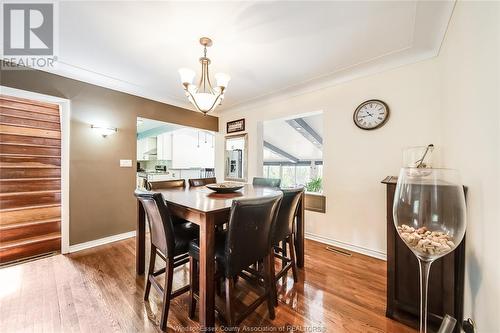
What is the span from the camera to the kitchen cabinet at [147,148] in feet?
21.9

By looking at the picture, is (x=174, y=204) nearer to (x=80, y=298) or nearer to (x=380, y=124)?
(x=80, y=298)

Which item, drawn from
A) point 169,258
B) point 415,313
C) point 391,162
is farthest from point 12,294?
point 391,162

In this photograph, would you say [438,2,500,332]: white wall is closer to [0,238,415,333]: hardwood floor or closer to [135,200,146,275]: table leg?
[0,238,415,333]: hardwood floor

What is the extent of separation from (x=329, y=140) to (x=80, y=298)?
333 cm

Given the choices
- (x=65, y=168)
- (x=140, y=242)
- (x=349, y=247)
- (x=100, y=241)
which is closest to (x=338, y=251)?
(x=349, y=247)

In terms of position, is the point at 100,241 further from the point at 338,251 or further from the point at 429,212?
the point at 429,212

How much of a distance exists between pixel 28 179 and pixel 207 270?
3.35 meters

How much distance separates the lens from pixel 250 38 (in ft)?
6.40

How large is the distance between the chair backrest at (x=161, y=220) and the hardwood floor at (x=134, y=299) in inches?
23.6

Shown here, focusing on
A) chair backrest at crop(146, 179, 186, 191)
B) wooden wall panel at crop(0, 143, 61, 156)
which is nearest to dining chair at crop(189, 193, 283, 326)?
chair backrest at crop(146, 179, 186, 191)

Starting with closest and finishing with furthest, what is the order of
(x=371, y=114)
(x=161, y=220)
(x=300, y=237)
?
(x=161, y=220), (x=300, y=237), (x=371, y=114)

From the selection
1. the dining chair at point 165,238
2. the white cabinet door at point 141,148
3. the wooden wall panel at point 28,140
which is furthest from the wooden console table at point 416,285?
the white cabinet door at point 141,148

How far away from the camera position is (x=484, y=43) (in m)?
0.98

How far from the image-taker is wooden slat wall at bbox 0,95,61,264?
2.57 m
